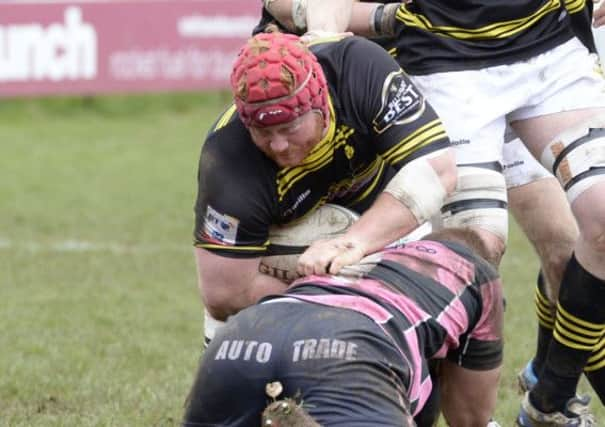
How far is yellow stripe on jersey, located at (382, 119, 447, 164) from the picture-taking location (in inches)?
169

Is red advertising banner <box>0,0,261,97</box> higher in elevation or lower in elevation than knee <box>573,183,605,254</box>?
Result: lower

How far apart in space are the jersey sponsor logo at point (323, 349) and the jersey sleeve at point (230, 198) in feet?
3.32

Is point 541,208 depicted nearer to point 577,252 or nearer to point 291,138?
point 577,252

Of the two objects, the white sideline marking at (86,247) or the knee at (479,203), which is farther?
the white sideline marking at (86,247)

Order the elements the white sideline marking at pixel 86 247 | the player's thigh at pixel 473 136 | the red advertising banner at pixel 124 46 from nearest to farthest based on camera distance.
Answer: the player's thigh at pixel 473 136 → the white sideline marking at pixel 86 247 → the red advertising banner at pixel 124 46

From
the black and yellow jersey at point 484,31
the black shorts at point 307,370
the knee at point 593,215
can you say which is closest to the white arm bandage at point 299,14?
the black and yellow jersey at point 484,31

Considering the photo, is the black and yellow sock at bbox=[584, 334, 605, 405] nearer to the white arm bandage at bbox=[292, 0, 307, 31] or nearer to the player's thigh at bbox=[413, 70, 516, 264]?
the player's thigh at bbox=[413, 70, 516, 264]

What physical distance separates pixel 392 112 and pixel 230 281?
75 centimetres

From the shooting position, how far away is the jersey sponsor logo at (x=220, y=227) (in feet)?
14.4

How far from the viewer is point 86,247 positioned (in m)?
9.29

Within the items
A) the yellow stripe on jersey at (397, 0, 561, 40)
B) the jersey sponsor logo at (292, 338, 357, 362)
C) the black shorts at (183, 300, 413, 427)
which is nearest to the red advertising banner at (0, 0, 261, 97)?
the yellow stripe on jersey at (397, 0, 561, 40)

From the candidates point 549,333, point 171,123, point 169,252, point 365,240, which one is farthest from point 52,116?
point 365,240

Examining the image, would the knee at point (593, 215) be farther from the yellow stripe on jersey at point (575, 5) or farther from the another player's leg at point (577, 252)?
the yellow stripe on jersey at point (575, 5)

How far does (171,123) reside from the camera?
1527 centimetres
